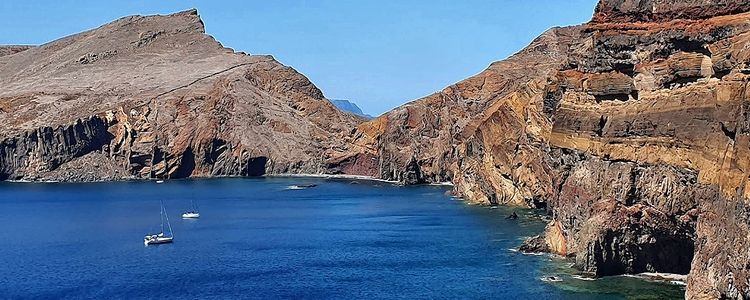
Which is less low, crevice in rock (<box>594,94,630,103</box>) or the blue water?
crevice in rock (<box>594,94,630,103</box>)

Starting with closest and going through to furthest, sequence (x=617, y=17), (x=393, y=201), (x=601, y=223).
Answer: (x=601, y=223) < (x=617, y=17) < (x=393, y=201)

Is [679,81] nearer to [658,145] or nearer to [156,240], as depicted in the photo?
[658,145]

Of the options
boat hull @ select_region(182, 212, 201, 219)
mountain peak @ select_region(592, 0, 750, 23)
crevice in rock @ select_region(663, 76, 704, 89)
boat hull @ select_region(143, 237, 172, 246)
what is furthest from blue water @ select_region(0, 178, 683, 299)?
mountain peak @ select_region(592, 0, 750, 23)

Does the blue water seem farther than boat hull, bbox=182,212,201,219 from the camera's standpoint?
No

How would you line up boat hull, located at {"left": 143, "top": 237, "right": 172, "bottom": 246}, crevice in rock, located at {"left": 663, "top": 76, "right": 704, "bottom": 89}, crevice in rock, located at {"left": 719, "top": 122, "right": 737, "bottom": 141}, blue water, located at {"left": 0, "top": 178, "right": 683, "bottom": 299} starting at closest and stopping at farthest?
crevice in rock, located at {"left": 719, "top": 122, "right": 737, "bottom": 141} < crevice in rock, located at {"left": 663, "top": 76, "right": 704, "bottom": 89} < blue water, located at {"left": 0, "top": 178, "right": 683, "bottom": 299} < boat hull, located at {"left": 143, "top": 237, "right": 172, "bottom": 246}

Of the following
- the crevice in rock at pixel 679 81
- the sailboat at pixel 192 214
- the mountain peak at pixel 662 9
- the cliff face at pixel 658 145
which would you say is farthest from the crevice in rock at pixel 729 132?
the sailboat at pixel 192 214

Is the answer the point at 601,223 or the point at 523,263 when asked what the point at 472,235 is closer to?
the point at 523,263

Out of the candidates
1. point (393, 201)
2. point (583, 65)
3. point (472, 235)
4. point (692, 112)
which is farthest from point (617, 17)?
point (393, 201)

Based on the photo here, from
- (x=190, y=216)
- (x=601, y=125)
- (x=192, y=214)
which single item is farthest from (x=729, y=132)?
(x=192, y=214)

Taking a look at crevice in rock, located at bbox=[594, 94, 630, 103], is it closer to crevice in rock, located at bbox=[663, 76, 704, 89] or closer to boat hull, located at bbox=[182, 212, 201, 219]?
crevice in rock, located at bbox=[663, 76, 704, 89]
